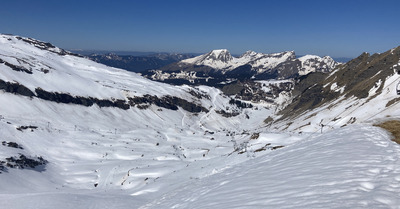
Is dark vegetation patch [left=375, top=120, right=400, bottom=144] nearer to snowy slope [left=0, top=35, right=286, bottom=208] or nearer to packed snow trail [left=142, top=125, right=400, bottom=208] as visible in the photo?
packed snow trail [left=142, top=125, right=400, bottom=208]

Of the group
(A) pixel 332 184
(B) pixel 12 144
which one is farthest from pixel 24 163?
(A) pixel 332 184

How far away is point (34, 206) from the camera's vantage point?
37.0 metres

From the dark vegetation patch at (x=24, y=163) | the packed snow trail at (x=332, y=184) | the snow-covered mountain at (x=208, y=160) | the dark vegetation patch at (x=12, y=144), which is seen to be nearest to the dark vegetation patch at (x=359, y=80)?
the snow-covered mountain at (x=208, y=160)

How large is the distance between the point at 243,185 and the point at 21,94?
201 metres

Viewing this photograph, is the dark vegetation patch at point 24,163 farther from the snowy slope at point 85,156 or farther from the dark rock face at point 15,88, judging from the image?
the dark rock face at point 15,88

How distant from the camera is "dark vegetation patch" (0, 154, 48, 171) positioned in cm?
8119

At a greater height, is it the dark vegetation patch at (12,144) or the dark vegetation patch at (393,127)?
the dark vegetation patch at (393,127)

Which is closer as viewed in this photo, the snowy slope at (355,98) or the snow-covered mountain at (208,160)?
the snow-covered mountain at (208,160)

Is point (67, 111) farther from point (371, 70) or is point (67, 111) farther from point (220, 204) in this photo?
point (220, 204)

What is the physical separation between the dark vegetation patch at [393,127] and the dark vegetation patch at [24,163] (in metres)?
86.8

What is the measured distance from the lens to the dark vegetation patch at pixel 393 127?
22172mm

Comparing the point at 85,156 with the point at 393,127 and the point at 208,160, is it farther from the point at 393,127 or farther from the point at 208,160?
the point at 393,127

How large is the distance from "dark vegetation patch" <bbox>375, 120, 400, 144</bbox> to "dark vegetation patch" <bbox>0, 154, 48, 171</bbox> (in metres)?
86.8

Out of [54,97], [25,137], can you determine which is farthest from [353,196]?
[54,97]
